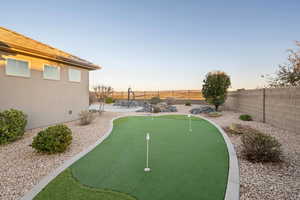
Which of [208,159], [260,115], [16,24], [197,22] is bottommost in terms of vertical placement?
[208,159]

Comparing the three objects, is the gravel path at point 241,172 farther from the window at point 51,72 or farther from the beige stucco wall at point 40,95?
the window at point 51,72

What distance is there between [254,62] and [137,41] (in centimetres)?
1080

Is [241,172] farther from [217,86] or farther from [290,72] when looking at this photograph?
[290,72]

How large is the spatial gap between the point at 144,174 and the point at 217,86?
35.2ft

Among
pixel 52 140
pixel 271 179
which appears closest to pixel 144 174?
pixel 271 179

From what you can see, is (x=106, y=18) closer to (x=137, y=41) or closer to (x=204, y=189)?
(x=137, y=41)

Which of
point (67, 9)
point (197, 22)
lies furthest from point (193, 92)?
point (67, 9)

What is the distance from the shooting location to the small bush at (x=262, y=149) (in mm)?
3150

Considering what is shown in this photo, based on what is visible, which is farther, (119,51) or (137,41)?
(119,51)

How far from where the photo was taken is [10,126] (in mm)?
4602

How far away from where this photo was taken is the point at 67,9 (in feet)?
26.9

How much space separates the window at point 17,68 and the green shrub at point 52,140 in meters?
4.07

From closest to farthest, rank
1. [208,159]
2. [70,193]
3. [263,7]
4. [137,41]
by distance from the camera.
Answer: [70,193], [208,159], [263,7], [137,41]

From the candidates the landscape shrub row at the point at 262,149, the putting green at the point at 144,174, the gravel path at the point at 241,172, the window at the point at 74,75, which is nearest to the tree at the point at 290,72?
the gravel path at the point at 241,172
